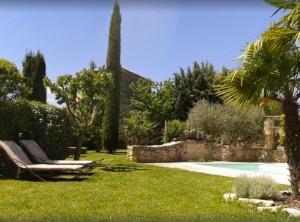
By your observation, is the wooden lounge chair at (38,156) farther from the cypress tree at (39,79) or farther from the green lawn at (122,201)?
the cypress tree at (39,79)

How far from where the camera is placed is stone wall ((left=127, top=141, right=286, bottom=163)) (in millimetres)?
18906

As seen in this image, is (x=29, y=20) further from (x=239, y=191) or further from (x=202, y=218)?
(x=239, y=191)

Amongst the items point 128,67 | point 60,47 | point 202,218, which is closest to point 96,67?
point 60,47

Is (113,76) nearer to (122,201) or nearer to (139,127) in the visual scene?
(139,127)

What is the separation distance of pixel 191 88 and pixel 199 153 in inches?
393

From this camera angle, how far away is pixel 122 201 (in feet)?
26.1

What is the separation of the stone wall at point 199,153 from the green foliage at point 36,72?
34.4 feet

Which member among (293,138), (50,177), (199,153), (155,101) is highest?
(155,101)

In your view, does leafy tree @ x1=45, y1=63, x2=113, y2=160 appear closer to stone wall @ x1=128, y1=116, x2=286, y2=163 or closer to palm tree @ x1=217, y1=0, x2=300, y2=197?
stone wall @ x1=128, y1=116, x2=286, y2=163

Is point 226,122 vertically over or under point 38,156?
over

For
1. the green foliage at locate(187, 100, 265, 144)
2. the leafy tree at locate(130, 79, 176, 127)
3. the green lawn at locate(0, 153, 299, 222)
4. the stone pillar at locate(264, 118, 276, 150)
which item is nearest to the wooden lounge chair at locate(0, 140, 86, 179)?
the green lawn at locate(0, 153, 299, 222)

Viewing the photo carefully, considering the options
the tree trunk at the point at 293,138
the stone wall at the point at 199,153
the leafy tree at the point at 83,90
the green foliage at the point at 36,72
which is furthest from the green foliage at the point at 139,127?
the tree trunk at the point at 293,138

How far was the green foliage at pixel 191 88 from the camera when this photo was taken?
2948 centimetres

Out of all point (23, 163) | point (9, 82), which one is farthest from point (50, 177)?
point (9, 82)
